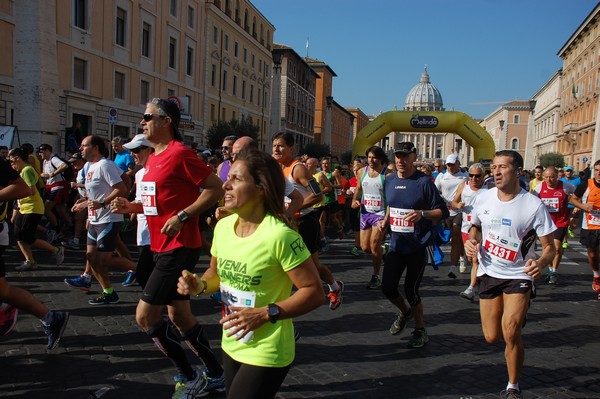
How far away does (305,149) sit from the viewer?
6322 cm

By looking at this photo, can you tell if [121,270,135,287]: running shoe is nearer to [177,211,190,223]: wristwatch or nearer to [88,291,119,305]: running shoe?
[88,291,119,305]: running shoe

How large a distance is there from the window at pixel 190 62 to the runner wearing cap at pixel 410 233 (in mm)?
35035

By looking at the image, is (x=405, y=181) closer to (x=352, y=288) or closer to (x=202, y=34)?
(x=352, y=288)

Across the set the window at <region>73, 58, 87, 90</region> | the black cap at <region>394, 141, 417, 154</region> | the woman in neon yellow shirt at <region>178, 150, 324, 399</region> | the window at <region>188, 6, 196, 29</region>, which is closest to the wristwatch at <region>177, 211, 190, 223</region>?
the woman in neon yellow shirt at <region>178, 150, 324, 399</region>

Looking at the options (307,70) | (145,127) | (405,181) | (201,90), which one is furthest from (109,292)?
(307,70)

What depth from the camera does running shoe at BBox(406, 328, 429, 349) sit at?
5199mm

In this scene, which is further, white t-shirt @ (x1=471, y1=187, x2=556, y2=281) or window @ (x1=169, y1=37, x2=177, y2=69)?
window @ (x1=169, y1=37, x2=177, y2=69)

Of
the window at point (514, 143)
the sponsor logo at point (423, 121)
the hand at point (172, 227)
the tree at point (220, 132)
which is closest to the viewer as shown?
the hand at point (172, 227)

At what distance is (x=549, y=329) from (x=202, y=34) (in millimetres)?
38280

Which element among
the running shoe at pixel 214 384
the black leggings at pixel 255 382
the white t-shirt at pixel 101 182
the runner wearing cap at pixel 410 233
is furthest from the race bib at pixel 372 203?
the black leggings at pixel 255 382

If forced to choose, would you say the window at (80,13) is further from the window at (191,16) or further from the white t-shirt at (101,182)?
the white t-shirt at (101,182)

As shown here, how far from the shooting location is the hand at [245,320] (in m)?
2.27

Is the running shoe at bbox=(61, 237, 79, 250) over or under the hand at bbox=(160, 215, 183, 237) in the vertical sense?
under

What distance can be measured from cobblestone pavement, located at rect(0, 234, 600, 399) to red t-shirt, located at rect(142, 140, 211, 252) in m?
1.21
